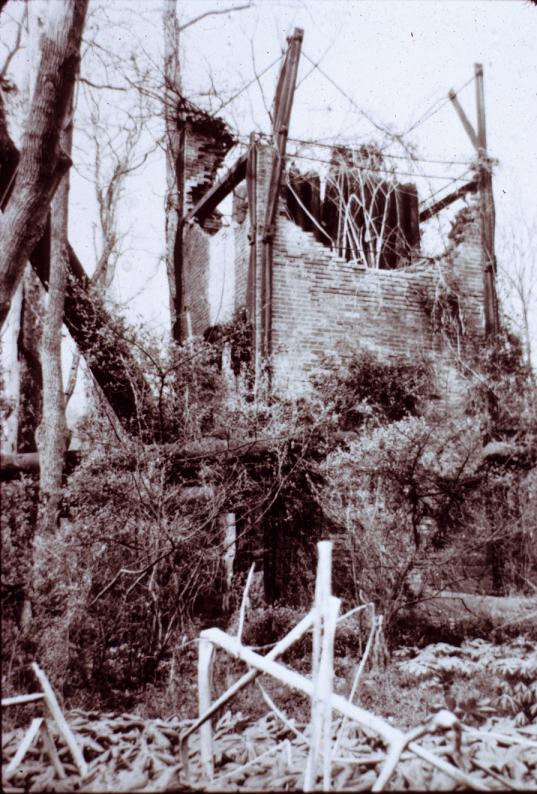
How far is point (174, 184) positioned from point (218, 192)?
5.79 feet

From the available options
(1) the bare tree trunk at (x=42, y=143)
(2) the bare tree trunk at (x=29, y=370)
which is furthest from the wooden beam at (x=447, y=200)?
(1) the bare tree trunk at (x=42, y=143)

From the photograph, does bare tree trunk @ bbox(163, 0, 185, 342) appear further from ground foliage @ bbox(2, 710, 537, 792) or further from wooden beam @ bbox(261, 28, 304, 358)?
ground foliage @ bbox(2, 710, 537, 792)

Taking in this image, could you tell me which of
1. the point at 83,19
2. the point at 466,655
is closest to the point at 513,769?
the point at 466,655

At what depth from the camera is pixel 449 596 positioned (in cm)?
764

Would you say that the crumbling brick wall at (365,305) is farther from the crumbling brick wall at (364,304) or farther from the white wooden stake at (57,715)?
the white wooden stake at (57,715)

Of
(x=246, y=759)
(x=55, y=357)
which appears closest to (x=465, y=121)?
(x=55, y=357)

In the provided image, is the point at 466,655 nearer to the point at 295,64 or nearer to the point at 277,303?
the point at 277,303

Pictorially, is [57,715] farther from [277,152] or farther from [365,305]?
[277,152]

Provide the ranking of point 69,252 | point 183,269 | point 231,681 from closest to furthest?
point 231,681 → point 69,252 → point 183,269

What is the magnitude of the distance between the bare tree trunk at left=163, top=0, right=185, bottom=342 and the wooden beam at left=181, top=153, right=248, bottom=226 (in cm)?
51

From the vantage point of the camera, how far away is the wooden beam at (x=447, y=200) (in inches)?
459

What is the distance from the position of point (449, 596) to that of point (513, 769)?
4272 millimetres

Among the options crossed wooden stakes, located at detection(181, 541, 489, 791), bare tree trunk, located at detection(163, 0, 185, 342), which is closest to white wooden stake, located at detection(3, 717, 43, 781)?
crossed wooden stakes, located at detection(181, 541, 489, 791)

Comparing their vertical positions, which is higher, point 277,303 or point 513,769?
point 277,303
